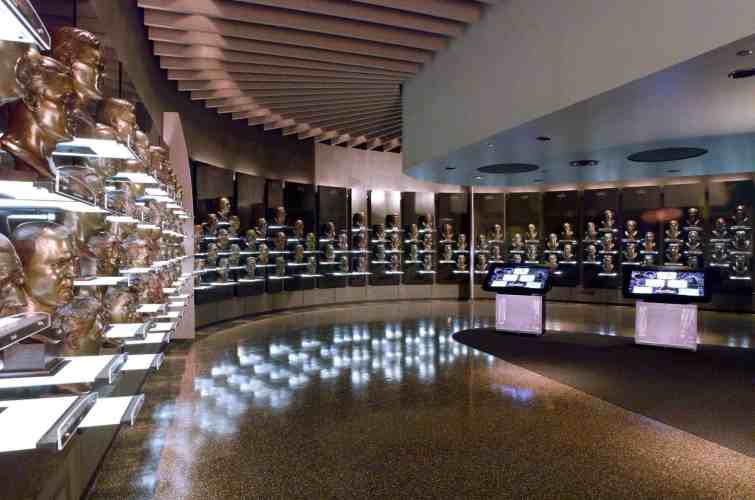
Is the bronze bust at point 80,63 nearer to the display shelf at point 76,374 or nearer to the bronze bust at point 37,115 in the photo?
the bronze bust at point 37,115

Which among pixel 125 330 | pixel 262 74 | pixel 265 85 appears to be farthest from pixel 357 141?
pixel 125 330

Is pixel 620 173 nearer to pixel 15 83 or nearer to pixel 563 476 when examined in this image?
pixel 563 476

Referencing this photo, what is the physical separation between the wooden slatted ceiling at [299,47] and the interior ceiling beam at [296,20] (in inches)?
0.5

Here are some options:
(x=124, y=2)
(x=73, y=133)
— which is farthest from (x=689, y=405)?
(x=124, y=2)

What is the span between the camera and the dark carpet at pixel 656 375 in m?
4.86

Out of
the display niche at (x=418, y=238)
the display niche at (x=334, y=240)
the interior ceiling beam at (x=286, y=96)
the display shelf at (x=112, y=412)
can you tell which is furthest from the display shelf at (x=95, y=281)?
the display niche at (x=418, y=238)

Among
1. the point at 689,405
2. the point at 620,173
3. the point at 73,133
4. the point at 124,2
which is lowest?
the point at 689,405

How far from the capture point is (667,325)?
8.44m

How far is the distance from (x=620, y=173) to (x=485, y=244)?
5.08m

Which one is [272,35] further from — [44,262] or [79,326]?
[44,262]

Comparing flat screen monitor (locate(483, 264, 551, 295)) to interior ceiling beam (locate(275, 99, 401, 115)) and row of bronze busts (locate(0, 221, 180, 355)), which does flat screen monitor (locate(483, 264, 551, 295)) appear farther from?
row of bronze busts (locate(0, 221, 180, 355))

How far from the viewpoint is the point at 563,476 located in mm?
3627

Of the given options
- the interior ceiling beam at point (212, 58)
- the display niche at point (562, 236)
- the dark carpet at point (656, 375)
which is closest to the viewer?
the dark carpet at point (656, 375)

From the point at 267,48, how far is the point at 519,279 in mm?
5945
